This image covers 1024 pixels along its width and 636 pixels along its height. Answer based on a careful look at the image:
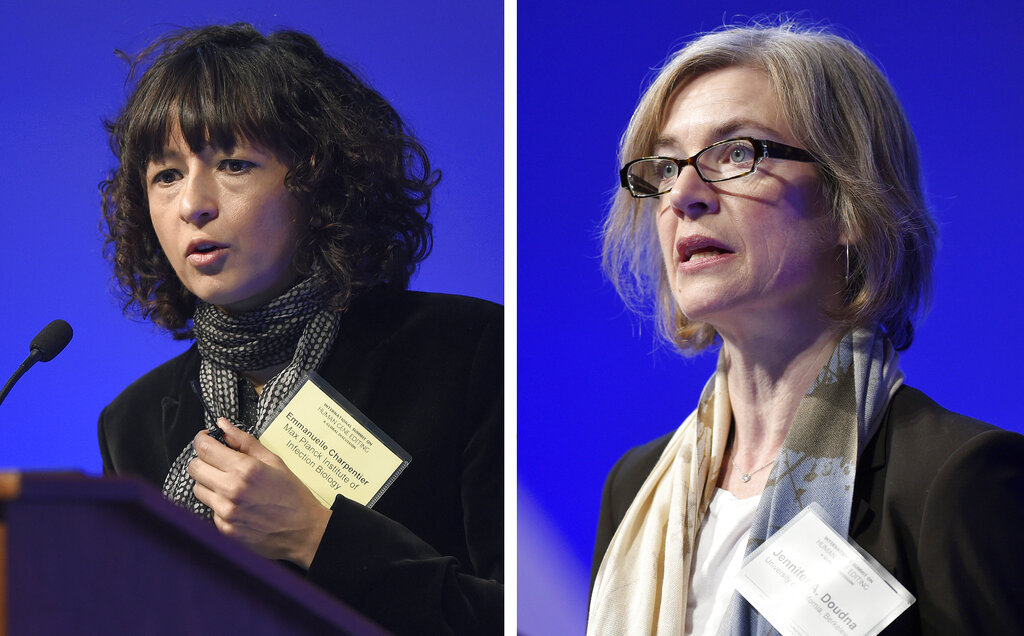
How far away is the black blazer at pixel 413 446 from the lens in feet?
7.18

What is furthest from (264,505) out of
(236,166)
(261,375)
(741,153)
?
(741,153)

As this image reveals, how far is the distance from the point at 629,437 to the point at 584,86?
88 centimetres

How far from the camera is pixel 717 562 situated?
1.96 meters

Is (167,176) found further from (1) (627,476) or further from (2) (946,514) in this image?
(2) (946,514)

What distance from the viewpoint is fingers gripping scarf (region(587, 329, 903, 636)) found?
1.82m

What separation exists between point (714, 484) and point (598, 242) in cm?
66

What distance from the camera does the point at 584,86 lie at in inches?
94.5

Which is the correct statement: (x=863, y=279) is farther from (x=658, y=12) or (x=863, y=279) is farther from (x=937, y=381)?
(x=658, y=12)

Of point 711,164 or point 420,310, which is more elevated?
Answer: point 711,164

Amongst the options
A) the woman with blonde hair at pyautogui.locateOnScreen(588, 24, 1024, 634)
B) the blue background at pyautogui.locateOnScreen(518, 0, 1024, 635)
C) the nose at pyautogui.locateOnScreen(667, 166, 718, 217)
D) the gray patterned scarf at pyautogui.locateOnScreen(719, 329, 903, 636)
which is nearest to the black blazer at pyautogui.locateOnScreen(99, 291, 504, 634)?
the blue background at pyautogui.locateOnScreen(518, 0, 1024, 635)

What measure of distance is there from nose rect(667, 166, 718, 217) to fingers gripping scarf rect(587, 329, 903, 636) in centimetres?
36

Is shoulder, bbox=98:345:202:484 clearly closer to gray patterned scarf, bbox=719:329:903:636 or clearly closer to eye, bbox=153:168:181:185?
eye, bbox=153:168:181:185

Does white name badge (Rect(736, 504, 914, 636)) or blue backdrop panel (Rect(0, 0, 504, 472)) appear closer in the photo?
white name badge (Rect(736, 504, 914, 636))

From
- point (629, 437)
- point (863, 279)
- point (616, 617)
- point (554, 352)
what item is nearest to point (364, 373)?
point (554, 352)
